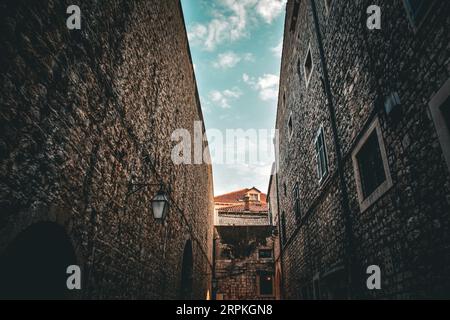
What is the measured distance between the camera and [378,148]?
430 centimetres

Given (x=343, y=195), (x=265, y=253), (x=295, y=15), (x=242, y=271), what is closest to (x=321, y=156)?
(x=343, y=195)

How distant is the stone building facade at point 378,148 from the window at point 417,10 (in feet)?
0.04

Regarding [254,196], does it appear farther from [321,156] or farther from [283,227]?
[321,156]

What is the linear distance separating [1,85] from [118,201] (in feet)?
7.86

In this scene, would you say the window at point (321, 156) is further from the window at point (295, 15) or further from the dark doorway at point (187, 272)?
the window at point (295, 15)

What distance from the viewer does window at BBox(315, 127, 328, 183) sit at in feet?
21.9

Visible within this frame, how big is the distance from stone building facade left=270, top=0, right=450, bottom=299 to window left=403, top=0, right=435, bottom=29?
0.04 ft

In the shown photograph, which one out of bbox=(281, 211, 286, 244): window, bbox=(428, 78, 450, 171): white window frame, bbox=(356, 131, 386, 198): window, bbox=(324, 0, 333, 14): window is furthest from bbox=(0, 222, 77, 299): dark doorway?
bbox=(281, 211, 286, 244): window

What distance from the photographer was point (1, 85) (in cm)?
215

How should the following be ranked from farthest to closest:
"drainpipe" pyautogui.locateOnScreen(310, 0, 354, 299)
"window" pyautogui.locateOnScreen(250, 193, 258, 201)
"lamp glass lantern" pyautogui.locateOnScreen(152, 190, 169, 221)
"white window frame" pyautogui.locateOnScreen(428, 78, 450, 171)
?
"window" pyautogui.locateOnScreen(250, 193, 258, 201)
"drainpipe" pyautogui.locateOnScreen(310, 0, 354, 299)
"lamp glass lantern" pyautogui.locateOnScreen(152, 190, 169, 221)
"white window frame" pyautogui.locateOnScreen(428, 78, 450, 171)

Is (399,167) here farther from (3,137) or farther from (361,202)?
(3,137)

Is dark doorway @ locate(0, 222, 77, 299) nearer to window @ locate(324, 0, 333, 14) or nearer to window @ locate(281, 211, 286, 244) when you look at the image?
window @ locate(324, 0, 333, 14)

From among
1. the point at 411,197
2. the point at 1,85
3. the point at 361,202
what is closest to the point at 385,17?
the point at 411,197

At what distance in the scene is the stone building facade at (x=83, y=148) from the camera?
2.34 m
